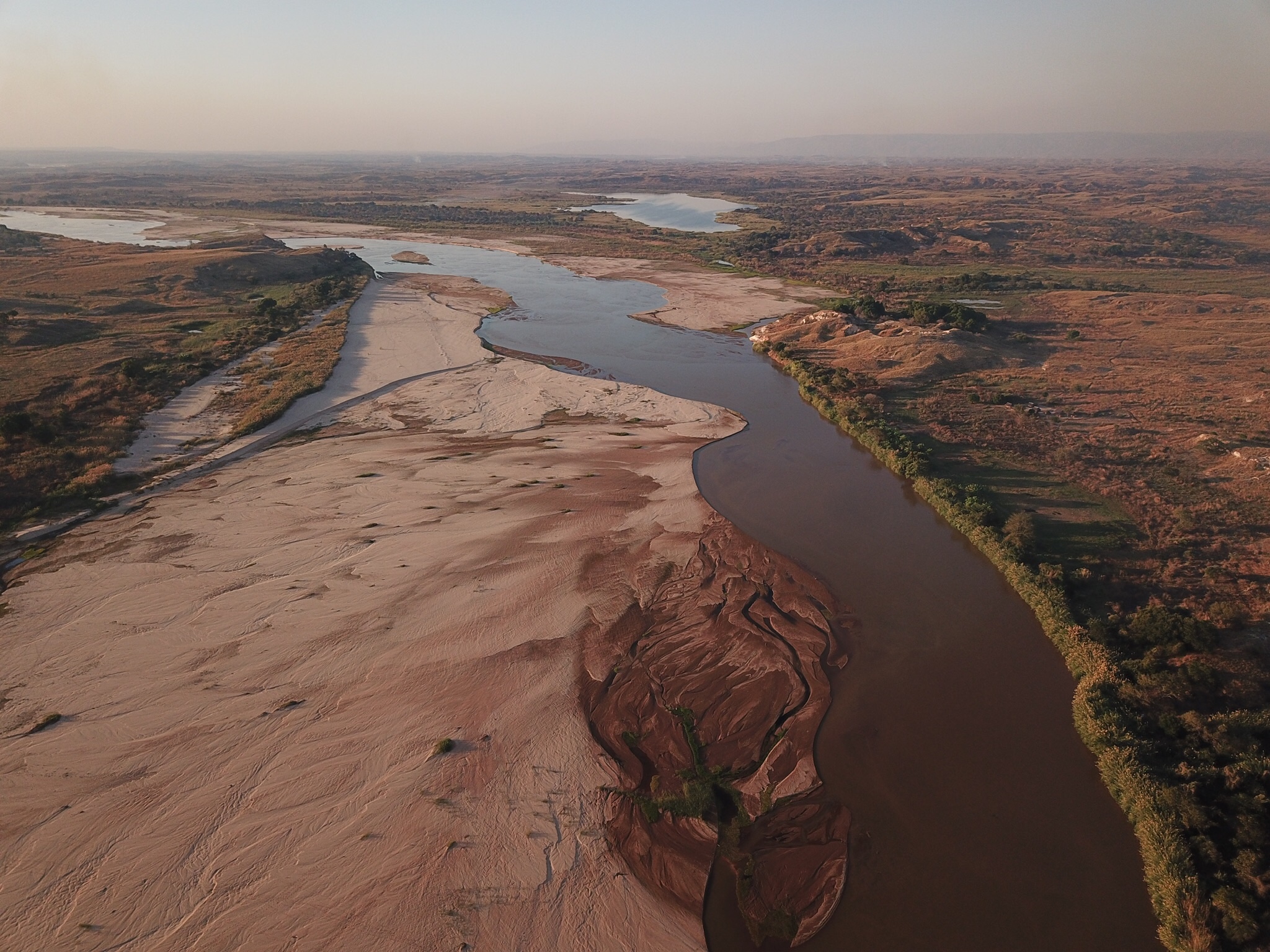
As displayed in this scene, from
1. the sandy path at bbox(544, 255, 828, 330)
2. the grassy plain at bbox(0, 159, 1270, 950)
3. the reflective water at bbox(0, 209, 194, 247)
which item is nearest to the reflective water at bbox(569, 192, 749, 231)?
Answer: the grassy plain at bbox(0, 159, 1270, 950)

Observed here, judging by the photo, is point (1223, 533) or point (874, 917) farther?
point (1223, 533)

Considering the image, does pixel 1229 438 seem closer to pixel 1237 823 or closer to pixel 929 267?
pixel 1237 823

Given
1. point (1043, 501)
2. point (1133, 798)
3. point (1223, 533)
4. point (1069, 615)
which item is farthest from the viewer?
point (1043, 501)

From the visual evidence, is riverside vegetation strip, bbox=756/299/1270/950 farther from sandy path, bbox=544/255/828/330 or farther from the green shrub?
sandy path, bbox=544/255/828/330

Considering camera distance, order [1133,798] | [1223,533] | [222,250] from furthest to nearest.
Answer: [222,250]
[1223,533]
[1133,798]

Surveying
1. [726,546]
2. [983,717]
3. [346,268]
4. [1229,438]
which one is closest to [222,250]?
[346,268]

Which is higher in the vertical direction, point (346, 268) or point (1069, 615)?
point (346, 268)

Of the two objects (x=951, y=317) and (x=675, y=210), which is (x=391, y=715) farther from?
(x=675, y=210)
